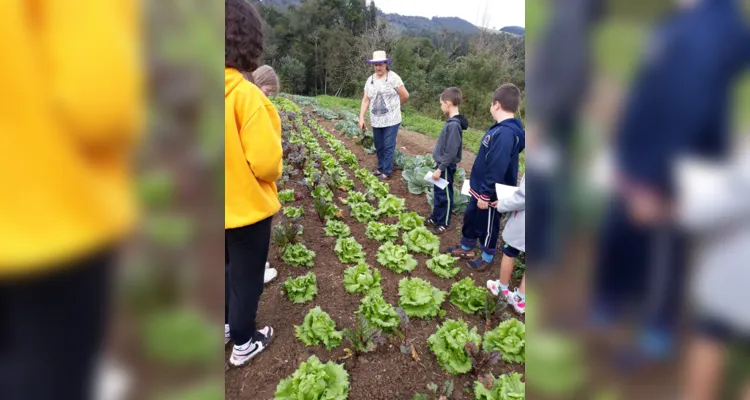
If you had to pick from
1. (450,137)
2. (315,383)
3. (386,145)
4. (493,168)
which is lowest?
(315,383)

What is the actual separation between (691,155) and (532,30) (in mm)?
251

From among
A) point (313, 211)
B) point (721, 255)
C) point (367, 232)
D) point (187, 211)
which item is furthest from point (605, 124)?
point (313, 211)

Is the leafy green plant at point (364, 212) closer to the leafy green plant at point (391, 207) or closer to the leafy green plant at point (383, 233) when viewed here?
the leafy green plant at point (391, 207)

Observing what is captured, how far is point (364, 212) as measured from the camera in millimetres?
6250

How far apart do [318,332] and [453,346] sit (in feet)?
3.72

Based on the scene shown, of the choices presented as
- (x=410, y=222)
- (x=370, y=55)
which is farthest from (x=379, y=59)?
(x=370, y=55)

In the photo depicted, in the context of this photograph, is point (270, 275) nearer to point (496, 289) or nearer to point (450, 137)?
point (496, 289)

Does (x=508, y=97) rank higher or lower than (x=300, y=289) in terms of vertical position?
higher

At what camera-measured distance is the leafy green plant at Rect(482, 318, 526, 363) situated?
3070mm

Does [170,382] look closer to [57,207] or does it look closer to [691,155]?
[57,207]

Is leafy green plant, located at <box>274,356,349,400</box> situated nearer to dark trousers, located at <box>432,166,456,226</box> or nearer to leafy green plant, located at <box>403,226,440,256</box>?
leafy green plant, located at <box>403,226,440,256</box>

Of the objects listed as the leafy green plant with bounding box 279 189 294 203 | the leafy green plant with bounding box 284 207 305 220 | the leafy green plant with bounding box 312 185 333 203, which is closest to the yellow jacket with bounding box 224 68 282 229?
the leafy green plant with bounding box 284 207 305 220

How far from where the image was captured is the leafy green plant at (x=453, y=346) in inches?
119

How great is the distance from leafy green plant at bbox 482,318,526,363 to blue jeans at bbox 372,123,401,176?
5.11 meters
